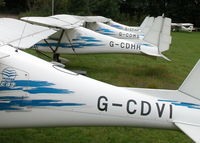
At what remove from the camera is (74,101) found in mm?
3746

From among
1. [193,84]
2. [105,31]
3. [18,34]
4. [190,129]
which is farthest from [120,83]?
[105,31]

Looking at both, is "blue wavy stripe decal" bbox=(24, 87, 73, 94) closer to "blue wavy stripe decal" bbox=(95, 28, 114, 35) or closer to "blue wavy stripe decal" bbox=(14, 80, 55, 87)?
"blue wavy stripe decal" bbox=(14, 80, 55, 87)

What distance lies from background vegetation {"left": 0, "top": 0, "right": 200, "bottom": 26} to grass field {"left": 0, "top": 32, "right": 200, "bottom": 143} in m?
17.6

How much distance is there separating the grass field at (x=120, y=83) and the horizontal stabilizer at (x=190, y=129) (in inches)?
69.2

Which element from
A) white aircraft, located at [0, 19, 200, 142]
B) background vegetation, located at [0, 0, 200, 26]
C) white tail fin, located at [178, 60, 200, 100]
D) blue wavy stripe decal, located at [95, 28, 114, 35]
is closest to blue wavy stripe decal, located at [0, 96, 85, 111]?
white aircraft, located at [0, 19, 200, 142]

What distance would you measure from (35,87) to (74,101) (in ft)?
1.74

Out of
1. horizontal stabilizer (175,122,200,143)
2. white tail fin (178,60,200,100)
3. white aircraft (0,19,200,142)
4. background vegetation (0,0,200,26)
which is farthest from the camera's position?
background vegetation (0,0,200,26)

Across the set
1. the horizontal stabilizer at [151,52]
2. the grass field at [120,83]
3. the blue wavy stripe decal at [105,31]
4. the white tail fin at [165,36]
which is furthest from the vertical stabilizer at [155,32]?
Answer: the blue wavy stripe decal at [105,31]

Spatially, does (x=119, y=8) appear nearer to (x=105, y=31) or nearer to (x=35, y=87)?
(x=105, y=31)

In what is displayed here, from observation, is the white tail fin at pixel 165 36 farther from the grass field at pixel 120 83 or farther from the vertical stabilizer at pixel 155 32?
the grass field at pixel 120 83

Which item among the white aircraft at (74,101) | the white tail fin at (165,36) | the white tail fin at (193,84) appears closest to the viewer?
the white tail fin at (193,84)

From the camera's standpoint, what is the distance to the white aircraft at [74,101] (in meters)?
3.67

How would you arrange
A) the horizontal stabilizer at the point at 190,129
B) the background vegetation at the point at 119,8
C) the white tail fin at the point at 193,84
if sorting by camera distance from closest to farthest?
the horizontal stabilizer at the point at 190,129
the white tail fin at the point at 193,84
the background vegetation at the point at 119,8

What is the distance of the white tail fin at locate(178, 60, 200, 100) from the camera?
11.6ft
